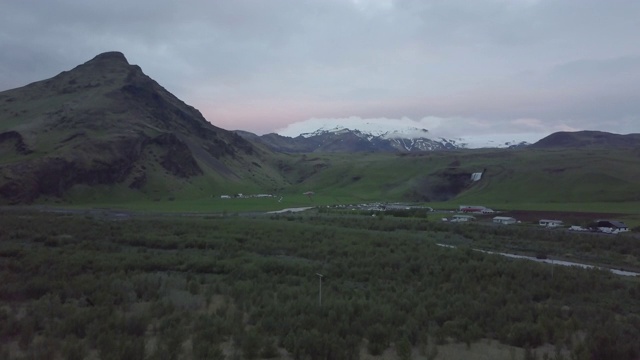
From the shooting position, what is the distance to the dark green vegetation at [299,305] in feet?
39.3

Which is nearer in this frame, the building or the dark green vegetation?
the dark green vegetation

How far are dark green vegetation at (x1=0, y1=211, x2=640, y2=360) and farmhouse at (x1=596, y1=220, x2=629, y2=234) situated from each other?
29944 millimetres

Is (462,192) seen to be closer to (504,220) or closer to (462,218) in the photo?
(462,218)

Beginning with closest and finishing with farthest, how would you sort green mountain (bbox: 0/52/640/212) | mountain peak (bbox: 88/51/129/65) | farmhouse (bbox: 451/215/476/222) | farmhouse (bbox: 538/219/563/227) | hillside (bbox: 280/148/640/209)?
farmhouse (bbox: 538/219/563/227), farmhouse (bbox: 451/215/476/222), hillside (bbox: 280/148/640/209), green mountain (bbox: 0/52/640/212), mountain peak (bbox: 88/51/129/65)

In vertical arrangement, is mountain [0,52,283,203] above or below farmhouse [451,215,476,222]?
above

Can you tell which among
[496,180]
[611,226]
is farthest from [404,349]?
[496,180]

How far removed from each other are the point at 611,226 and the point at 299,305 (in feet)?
157

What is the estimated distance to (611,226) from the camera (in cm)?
5297

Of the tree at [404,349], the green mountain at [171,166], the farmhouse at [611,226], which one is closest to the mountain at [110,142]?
the green mountain at [171,166]

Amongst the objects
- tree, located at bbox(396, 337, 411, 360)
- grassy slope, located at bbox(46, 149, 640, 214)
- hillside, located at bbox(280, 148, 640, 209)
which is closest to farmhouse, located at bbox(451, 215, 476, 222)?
grassy slope, located at bbox(46, 149, 640, 214)

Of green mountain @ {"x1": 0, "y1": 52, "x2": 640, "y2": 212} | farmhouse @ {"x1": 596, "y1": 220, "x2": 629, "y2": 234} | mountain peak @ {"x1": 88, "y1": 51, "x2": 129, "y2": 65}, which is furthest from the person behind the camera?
mountain peak @ {"x1": 88, "y1": 51, "x2": 129, "y2": 65}

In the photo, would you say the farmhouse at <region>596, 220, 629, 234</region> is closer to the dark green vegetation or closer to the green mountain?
the green mountain

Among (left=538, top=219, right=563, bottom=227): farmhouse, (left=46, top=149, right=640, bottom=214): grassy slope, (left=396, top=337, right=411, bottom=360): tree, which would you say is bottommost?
(left=538, top=219, right=563, bottom=227): farmhouse

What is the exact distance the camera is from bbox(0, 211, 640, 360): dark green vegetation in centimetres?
1198
